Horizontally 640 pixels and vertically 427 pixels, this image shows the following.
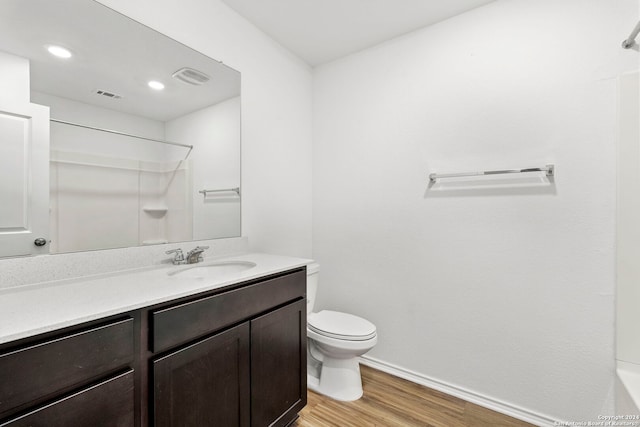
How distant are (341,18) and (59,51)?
5.02 ft

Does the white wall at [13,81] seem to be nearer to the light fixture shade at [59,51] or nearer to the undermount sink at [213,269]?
the light fixture shade at [59,51]

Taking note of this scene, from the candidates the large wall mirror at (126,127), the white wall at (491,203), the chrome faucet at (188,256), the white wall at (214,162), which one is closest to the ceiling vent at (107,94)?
the large wall mirror at (126,127)

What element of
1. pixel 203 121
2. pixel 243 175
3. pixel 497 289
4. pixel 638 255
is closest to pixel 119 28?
pixel 203 121

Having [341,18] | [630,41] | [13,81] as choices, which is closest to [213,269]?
[13,81]

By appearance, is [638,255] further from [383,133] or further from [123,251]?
[123,251]

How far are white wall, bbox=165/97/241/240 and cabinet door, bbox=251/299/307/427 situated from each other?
0.68 meters

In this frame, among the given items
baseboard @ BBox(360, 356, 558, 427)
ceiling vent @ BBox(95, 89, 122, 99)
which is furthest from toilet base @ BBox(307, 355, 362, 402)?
ceiling vent @ BBox(95, 89, 122, 99)

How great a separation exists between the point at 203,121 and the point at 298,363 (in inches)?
58.5

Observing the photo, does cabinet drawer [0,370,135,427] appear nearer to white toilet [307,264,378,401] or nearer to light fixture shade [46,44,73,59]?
white toilet [307,264,378,401]

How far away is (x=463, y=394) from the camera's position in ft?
5.78

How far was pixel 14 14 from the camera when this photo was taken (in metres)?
1.06

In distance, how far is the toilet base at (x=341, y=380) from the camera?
1751 mm

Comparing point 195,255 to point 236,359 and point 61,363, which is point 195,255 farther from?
point 61,363

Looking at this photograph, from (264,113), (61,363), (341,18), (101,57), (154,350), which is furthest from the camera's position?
(264,113)
